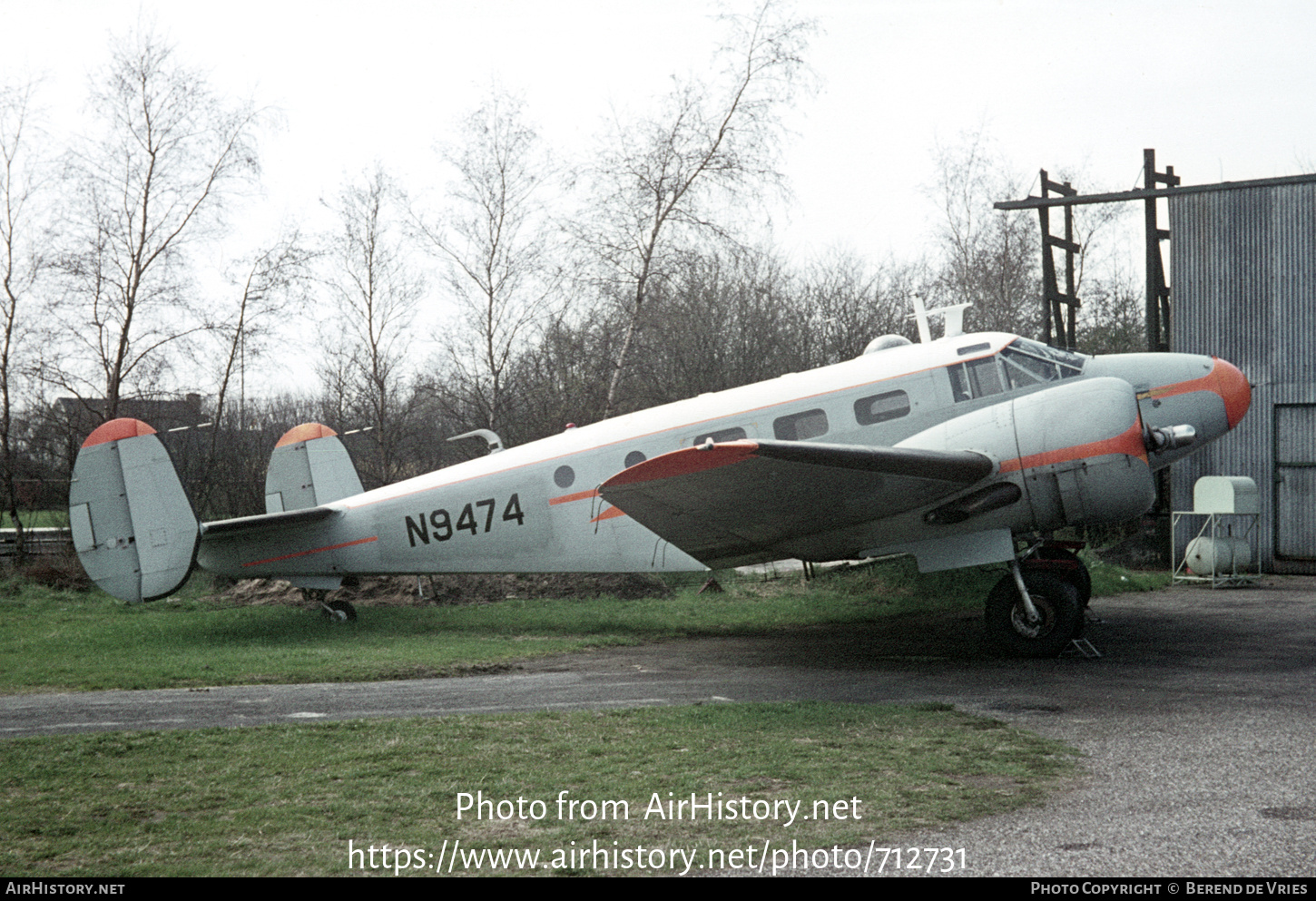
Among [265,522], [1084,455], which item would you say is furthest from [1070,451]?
[265,522]

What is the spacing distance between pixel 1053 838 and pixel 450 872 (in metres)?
2.66

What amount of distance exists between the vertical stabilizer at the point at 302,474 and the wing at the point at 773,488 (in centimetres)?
616

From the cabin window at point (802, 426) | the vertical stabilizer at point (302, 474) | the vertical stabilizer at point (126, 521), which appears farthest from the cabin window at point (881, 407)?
the vertical stabilizer at point (126, 521)

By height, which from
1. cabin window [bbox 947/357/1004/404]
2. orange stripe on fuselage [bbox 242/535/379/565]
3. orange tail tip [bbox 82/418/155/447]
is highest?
cabin window [bbox 947/357/1004/404]

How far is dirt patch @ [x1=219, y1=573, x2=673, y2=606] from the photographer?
14.8m

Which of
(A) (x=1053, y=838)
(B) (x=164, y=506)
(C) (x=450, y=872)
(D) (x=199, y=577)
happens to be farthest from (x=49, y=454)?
(A) (x=1053, y=838)

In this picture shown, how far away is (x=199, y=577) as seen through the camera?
53.7 feet

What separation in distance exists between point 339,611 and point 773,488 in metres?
6.75

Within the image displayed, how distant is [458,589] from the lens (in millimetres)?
15336

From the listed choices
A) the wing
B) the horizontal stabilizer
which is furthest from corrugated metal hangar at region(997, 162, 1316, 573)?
the horizontal stabilizer

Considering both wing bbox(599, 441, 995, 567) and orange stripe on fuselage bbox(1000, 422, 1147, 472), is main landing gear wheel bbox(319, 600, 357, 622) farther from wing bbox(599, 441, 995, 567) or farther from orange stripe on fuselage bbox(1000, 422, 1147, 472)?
orange stripe on fuselage bbox(1000, 422, 1147, 472)

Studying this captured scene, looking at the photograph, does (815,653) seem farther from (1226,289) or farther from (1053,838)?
(1226,289)

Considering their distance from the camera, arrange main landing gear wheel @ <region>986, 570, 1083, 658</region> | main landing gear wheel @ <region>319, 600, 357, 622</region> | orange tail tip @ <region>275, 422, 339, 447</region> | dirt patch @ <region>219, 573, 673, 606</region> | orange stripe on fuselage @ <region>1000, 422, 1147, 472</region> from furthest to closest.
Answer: dirt patch @ <region>219, 573, 673, 606</region> < orange tail tip @ <region>275, 422, 339, 447</region> < main landing gear wheel @ <region>319, 600, 357, 622</region> < main landing gear wheel @ <region>986, 570, 1083, 658</region> < orange stripe on fuselage @ <region>1000, 422, 1147, 472</region>

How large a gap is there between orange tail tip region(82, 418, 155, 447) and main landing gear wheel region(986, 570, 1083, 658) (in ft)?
31.4
